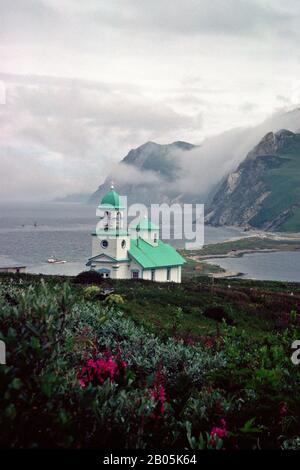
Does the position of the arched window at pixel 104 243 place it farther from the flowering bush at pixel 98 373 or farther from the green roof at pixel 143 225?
the flowering bush at pixel 98 373

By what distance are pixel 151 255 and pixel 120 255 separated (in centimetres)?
439

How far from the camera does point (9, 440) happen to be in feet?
19.5

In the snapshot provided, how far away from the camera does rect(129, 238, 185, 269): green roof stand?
5822 centimetres

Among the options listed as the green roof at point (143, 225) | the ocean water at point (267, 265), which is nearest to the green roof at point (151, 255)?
the green roof at point (143, 225)

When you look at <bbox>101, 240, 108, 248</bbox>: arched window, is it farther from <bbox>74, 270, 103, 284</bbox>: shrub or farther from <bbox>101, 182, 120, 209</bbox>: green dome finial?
<bbox>74, 270, 103, 284</bbox>: shrub

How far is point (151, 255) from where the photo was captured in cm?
6025

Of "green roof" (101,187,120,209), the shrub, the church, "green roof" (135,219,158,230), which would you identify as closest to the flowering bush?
the shrub

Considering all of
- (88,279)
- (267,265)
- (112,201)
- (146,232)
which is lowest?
(88,279)

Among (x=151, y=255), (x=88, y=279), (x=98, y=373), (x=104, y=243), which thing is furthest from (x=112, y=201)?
(x=98, y=373)

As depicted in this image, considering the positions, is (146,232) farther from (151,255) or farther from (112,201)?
(112,201)

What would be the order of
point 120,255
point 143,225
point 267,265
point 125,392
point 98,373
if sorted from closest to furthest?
point 125,392
point 98,373
point 120,255
point 143,225
point 267,265

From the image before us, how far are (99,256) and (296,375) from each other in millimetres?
48010

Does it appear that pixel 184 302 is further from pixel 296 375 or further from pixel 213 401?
pixel 213 401

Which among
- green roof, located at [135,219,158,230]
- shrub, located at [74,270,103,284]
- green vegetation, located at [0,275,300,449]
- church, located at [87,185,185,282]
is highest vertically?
green roof, located at [135,219,158,230]
